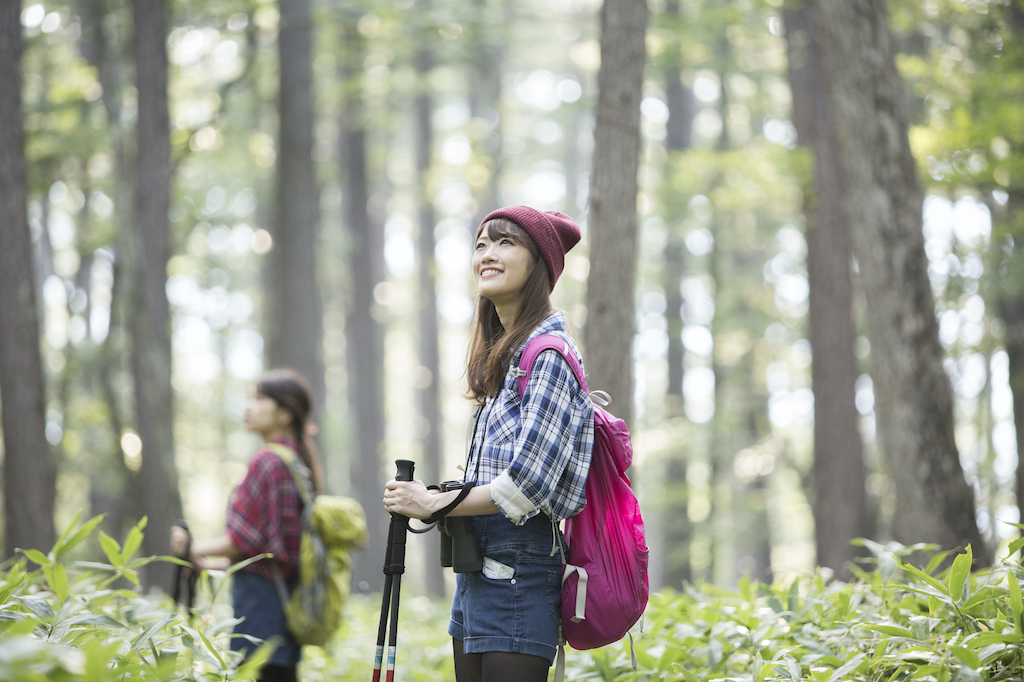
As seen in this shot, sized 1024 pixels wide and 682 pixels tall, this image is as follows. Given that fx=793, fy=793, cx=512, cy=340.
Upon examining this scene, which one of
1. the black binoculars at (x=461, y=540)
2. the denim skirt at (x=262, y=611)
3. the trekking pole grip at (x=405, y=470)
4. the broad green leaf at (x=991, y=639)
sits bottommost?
the denim skirt at (x=262, y=611)

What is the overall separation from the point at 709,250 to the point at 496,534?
15.0 meters

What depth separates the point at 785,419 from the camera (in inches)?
671

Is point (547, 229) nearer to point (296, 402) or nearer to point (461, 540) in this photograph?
point (461, 540)

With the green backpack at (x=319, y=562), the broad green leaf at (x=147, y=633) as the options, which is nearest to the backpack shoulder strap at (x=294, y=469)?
the green backpack at (x=319, y=562)

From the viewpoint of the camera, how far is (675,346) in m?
16.8

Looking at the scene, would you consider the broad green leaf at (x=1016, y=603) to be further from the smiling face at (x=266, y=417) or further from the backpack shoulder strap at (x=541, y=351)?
the smiling face at (x=266, y=417)

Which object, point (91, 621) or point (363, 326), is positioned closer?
point (91, 621)

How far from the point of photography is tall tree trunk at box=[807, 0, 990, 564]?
5680mm

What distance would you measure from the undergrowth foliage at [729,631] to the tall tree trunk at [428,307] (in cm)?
1273

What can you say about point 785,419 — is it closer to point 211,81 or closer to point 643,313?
point 643,313

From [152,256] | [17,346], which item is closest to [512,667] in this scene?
[17,346]

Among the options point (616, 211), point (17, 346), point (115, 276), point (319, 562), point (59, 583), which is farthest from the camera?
point (115, 276)

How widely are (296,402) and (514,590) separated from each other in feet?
7.99

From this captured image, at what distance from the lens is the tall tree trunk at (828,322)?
30.5 feet
